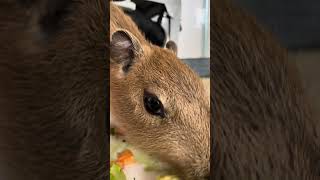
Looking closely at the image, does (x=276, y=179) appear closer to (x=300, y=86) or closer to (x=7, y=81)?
(x=300, y=86)

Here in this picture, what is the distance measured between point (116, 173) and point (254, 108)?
448mm

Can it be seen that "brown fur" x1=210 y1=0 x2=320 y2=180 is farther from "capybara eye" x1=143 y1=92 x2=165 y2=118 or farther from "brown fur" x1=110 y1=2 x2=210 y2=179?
"capybara eye" x1=143 y1=92 x2=165 y2=118

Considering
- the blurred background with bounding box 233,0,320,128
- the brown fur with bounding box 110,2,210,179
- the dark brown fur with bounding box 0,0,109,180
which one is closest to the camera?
the blurred background with bounding box 233,0,320,128

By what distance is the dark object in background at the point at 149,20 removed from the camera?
1347 mm

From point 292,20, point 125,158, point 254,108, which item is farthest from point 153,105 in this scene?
point 292,20

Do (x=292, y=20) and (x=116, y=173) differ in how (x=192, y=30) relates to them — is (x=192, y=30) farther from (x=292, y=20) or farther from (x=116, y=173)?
(x=116, y=173)

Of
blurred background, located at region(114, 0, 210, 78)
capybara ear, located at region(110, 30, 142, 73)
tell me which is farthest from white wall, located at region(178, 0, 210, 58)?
capybara ear, located at region(110, 30, 142, 73)

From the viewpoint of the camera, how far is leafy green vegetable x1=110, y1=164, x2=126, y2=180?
134cm

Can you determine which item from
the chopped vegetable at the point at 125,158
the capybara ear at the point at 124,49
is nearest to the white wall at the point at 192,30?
the capybara ear at the point at 124,49

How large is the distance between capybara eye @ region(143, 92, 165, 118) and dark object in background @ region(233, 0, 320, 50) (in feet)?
1.22

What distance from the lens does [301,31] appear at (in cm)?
105

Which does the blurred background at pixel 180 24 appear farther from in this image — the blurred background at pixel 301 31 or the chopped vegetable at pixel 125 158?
the chopped vegetable at pixel 125 158

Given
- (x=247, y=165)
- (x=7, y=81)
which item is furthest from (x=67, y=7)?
(x=247, y=165)

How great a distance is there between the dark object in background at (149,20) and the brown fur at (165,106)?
0.02 metres
